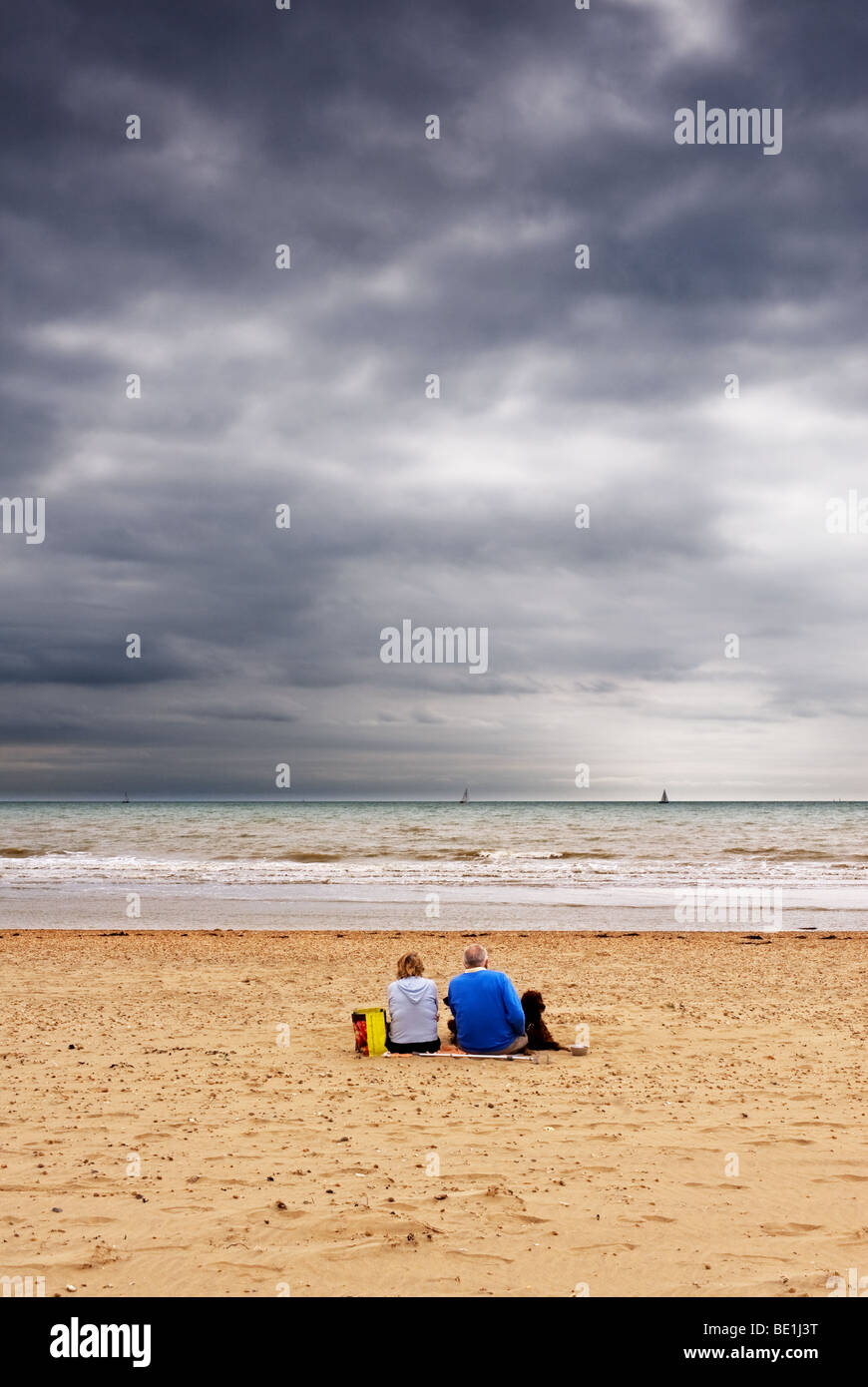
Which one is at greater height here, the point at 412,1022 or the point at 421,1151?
the point at 412,1022

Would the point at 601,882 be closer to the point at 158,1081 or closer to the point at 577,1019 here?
the point at 577,1019

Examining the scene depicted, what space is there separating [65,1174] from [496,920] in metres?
16.4

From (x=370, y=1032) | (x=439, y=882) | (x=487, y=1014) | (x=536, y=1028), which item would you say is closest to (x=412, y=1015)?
(x=370, y=1032)

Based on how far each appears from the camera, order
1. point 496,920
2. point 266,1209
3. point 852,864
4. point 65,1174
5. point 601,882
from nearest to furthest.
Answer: point 266,1209 → point 65,1174 → point 496,920 → point 601,882 → point 852,864

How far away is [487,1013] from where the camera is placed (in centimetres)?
911

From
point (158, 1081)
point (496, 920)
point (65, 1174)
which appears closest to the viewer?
point (65, 1174)

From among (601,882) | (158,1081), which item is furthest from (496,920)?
(158,1081)

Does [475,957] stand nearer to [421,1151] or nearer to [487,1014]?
[487,1014]

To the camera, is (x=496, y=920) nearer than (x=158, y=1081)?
No

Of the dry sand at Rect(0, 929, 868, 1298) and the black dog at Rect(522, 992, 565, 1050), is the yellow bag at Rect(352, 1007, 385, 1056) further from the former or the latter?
the black dog at Rect(522, 992, 565, 1050)

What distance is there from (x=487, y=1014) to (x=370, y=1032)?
3.69ft

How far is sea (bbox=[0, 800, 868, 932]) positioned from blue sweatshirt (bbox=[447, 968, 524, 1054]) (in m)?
10.8

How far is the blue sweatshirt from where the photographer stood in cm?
910
